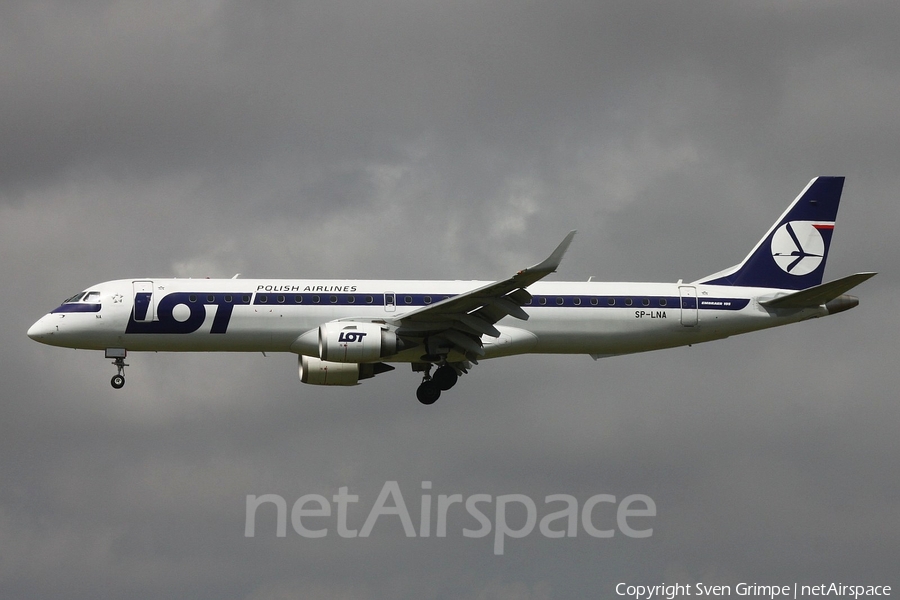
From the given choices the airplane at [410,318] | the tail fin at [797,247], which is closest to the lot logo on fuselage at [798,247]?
the tail fin at [797,247]

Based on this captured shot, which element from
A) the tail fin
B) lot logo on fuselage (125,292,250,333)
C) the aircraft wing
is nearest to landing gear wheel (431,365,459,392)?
the aircraft wing

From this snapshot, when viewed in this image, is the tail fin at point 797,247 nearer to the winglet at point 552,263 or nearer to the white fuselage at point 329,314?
the white fuselage at point 329,314

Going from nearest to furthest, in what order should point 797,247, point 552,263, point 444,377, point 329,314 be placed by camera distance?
point 552,263, point 329,314, point 444,377, point 797,247

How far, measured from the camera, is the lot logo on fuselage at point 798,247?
55.3 meters

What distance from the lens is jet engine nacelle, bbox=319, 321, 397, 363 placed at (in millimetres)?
47688

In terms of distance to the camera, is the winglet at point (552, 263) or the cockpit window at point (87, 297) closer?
the winglet at point (552, 263)

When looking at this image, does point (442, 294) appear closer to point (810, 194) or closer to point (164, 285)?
point (164, 285)

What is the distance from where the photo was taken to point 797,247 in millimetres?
55781

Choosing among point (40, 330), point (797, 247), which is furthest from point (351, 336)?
point (797, 247)

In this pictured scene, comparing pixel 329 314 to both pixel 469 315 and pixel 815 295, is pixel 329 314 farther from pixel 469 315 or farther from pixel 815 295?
pixel 815 295

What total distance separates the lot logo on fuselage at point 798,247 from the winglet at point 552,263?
547 inches

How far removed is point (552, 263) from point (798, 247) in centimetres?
1545

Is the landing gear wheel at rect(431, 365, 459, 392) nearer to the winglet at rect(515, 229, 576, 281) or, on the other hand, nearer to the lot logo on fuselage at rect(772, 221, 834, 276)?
the winglet at rect(515, 229, 576, 281)

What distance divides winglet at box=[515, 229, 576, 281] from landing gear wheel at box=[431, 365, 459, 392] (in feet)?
22.5
